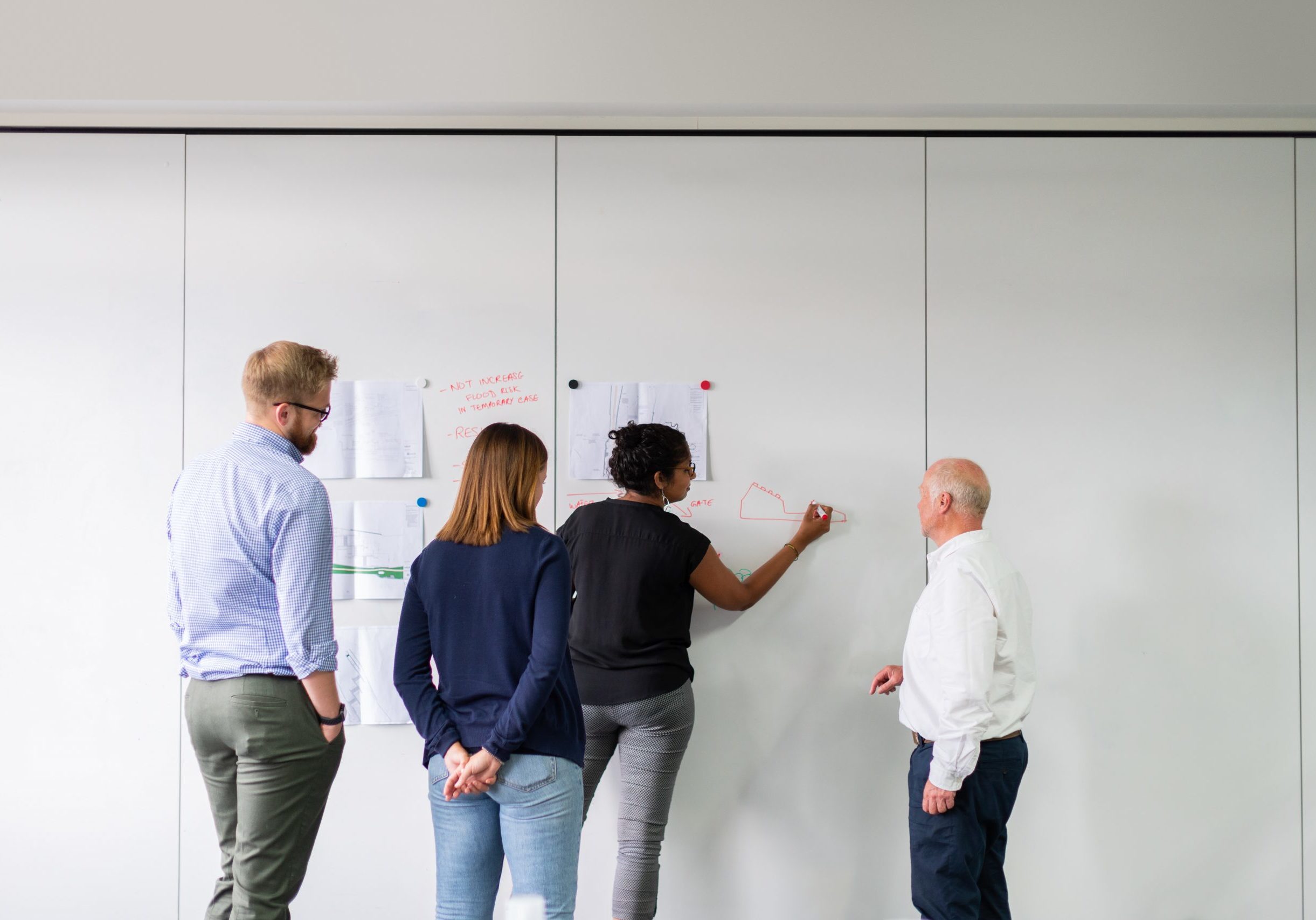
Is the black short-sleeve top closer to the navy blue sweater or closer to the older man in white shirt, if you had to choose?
the navy blue sweater

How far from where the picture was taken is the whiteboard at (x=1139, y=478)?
8.13 ft

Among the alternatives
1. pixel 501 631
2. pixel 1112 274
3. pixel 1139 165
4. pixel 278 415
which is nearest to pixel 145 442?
pixel 278 415

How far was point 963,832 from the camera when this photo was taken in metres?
1.84

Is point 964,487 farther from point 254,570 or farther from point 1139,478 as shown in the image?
point 254,570

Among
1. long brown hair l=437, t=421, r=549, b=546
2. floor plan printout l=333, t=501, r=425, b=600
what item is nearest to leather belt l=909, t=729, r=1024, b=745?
long brown hair l=437, t=421, r=549, b=546

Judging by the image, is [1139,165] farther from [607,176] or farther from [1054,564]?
[607,176]

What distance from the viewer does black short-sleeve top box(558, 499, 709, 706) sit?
6.87 feet

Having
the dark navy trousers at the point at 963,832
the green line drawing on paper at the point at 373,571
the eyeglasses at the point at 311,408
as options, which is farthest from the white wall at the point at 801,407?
the eyeglasses at the point at 311,408

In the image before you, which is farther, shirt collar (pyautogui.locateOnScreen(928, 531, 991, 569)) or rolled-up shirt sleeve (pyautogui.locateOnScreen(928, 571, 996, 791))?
shirt collar (pyautogui.locateOnScreen(928, 531, 991, 569))

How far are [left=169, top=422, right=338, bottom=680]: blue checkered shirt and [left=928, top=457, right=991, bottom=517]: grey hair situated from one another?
141cm

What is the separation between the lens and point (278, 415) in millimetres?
1653

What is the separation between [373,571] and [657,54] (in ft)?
5.77

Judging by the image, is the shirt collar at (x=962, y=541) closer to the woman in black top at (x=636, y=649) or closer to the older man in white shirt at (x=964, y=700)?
the older man in white shirt at (x=964, y=700)

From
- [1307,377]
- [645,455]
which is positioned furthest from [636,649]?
[1307,377]
